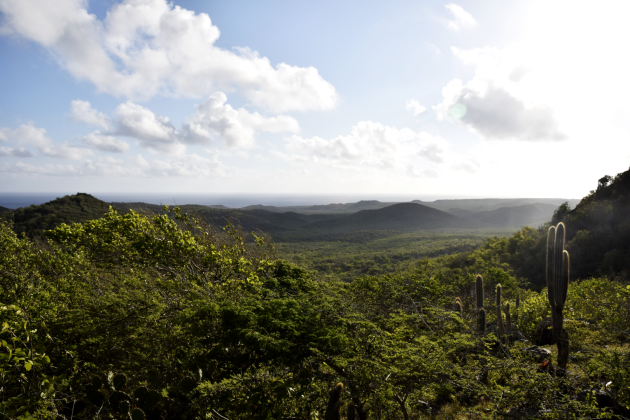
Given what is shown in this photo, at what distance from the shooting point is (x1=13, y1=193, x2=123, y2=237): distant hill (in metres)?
29.1

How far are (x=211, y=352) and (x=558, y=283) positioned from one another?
9.29 metres

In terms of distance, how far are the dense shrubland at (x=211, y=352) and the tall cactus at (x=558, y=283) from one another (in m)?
0.66

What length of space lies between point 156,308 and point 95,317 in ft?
4.08

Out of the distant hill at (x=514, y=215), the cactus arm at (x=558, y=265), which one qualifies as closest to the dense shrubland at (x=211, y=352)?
the cactus arm at (x=558, y=265)

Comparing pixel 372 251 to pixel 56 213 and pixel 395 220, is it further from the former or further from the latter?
pixel 395 220

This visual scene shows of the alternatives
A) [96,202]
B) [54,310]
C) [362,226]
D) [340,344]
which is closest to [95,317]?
[54,310]

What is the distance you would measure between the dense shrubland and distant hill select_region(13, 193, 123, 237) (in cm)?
2640

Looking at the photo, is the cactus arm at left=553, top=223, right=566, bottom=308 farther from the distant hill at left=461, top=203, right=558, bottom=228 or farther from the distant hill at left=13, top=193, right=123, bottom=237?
the distant hill at left=461, top=203, right=558, bottom=228

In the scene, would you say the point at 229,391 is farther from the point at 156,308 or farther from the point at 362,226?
the point at 362,226

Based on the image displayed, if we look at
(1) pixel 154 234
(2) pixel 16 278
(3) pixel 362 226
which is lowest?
(3) pixel 362 226

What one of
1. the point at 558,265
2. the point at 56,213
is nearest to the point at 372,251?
the point at 56,213

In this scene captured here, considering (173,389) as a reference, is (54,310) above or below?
above

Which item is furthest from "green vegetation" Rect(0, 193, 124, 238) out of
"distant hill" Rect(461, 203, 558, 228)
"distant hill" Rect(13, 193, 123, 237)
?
"distant hill" Rect(461, 203, 558, 228)

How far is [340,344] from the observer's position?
491 cm
